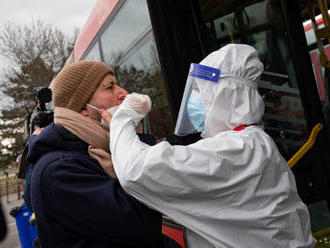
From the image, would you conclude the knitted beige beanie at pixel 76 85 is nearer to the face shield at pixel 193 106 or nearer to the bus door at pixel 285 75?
the face shield at pixel 193 106

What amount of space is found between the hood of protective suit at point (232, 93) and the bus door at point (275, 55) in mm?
550

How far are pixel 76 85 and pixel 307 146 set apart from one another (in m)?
1.52

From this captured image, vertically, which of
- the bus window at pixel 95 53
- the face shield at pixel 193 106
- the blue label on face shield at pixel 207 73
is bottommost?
the face shield at pixel 193 106

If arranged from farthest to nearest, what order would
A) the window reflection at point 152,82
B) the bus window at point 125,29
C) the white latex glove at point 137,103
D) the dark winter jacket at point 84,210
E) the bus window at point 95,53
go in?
the bus window at point 95,53
the bus window at point 125,29
the window reflection at point 152,82
the white latex glove at point 137,103
the dark winter jacket at point 84,210

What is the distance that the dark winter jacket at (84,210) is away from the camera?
4.22ft

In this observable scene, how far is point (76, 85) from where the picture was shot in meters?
1.60

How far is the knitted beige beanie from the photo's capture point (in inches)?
62.9

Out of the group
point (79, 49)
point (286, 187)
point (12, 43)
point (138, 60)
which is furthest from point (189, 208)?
point (12, 43)

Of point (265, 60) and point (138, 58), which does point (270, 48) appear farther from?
point (138, 58)

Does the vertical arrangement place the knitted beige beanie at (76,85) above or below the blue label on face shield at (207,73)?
above

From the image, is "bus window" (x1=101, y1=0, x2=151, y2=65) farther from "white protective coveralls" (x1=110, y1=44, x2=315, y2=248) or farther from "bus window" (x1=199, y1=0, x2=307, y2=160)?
"white protective coveralls" (x1=110, y1=44, x2=315, y2=248)

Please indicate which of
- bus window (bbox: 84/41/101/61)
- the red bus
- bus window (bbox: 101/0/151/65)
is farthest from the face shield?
bus window (bbox: 84/41/101/61)

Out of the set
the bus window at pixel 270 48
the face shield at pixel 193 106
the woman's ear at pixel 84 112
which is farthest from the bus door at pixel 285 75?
the woman's ear at pixel 84 112

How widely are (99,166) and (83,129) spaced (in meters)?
0.19
